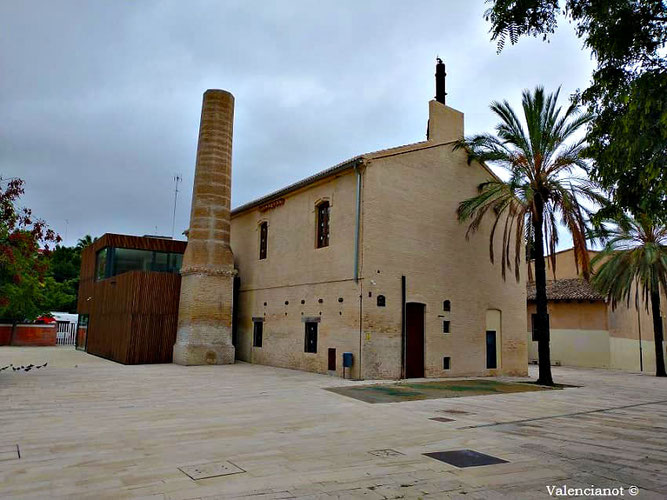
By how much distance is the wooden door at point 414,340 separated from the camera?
1764 centimetres

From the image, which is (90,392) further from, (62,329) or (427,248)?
(62,329)

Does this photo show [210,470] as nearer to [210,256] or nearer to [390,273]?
[390,273]

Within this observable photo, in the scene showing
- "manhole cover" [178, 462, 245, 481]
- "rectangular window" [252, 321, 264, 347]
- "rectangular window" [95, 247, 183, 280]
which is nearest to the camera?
"manhole cover" [178, 462, 245, 481]

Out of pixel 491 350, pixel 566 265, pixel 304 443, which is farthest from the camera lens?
pixel 566 265

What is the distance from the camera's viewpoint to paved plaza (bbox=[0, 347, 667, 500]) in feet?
17.8

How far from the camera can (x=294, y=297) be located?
2028cm

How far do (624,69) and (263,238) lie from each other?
18.3m

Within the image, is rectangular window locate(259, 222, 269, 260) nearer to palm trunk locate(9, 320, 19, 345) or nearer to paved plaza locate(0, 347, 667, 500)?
paved plaza locate(0, 347, 667, 500)

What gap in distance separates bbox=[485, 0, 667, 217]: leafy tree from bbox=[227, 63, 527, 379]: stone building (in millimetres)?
9736

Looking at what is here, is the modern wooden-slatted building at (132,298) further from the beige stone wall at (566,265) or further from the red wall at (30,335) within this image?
the beige stone wall at (566,265)

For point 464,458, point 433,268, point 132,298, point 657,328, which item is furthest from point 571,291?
point 464,458

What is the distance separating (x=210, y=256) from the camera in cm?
2164

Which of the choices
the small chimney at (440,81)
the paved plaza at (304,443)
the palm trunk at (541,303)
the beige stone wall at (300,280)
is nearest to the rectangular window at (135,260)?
the beige stone wall at (300,280)

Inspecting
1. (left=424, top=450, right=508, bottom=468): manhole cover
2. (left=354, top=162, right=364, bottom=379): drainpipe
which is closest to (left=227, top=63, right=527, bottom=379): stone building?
(left=354, top=162, right=364, bottom=379): drainpipe
